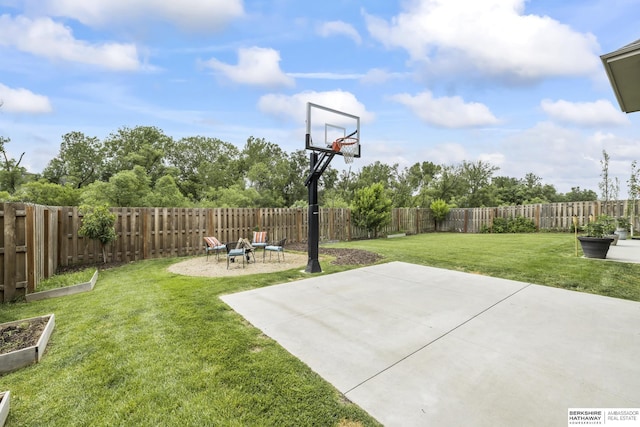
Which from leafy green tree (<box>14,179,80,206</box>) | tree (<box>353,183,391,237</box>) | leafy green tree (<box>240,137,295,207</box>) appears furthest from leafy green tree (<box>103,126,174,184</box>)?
tree (<box>353,183,391,237</box>)

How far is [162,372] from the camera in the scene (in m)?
2.27

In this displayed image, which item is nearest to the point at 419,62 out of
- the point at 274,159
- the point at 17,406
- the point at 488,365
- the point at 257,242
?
the point at 257,242

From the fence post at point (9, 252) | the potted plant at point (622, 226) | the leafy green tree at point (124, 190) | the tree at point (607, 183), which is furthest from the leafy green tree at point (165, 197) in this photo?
the potted plant at point (622, 226)

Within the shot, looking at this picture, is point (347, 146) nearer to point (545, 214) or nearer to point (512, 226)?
point (512, 226)

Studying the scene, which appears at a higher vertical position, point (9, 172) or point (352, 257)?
point (9, 172)

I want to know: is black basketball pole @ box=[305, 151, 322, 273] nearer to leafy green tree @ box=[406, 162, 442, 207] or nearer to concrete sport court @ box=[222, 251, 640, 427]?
A: concrete sport court @ box=[222, 251, 640, 427]

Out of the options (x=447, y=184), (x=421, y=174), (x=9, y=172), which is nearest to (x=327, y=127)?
(x=447, y=184)

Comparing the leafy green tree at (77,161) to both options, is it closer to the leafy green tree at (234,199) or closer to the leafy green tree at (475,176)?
the leafy green tree at (234,199)

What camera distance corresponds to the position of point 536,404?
187cm

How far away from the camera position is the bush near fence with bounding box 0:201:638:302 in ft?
13.8

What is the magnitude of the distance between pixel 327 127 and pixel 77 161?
1216 inches

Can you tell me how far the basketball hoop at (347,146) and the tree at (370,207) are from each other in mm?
6592

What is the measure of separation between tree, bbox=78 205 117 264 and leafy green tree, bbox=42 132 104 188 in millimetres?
25134

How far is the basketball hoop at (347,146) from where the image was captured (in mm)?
6637
